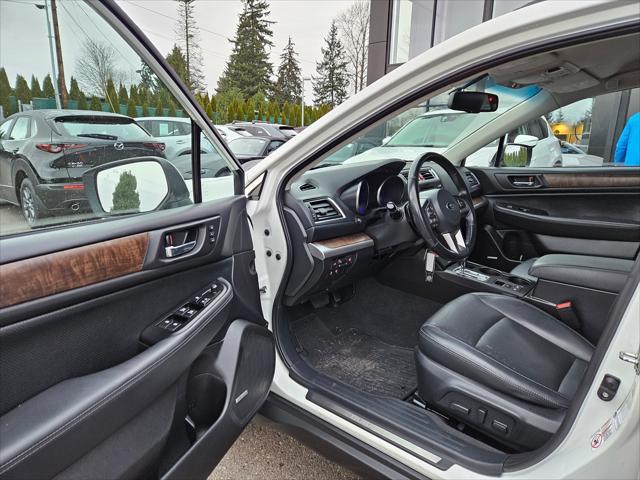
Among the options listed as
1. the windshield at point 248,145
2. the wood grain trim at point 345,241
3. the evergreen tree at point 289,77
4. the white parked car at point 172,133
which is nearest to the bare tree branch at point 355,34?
the evergreen tree at point 289,77

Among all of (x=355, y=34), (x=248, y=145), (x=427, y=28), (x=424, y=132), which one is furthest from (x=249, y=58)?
(x=424, y=132)

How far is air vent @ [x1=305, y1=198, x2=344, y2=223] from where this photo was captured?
6.45 ft

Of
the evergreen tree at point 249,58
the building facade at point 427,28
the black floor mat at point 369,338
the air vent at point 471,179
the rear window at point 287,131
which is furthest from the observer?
the evergreen tree at point 249,58

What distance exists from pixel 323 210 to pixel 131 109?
98 centimetres

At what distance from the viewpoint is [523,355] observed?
1562 millimetres

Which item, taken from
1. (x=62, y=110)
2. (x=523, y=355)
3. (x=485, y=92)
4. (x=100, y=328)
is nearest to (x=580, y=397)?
(x=523, y=355)

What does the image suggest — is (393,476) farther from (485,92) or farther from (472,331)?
(485,92)

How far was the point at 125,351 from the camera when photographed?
119cm

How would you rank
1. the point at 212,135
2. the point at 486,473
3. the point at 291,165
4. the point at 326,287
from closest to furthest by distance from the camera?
1. the point at 486,473
2. the point at 212,135
3. the point at 291,165
4. the point at 326,287

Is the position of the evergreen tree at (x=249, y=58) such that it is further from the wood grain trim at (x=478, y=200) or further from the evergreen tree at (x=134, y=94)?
the evergreen tree at (x=134, y=94)

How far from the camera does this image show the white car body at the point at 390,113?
0.92 meters

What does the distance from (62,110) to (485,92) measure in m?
1.68

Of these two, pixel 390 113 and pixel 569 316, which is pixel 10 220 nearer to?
pixel 390 113

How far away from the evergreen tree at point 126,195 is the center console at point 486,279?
187cm
